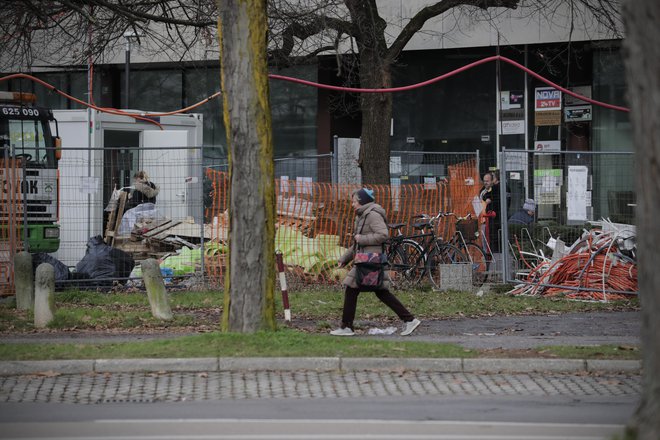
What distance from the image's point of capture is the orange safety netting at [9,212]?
16.2 metres

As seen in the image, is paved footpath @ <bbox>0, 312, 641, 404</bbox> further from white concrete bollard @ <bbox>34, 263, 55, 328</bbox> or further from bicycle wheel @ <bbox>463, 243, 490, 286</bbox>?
bicycle wheel @ <bbox>463, 243, 490, 286</bbox>

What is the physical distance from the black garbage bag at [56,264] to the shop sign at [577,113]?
14059mm

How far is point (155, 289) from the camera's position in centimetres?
1289

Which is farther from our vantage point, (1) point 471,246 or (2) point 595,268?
(1) point 471,246

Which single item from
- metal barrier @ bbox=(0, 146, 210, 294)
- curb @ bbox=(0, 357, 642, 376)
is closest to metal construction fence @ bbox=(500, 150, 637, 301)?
metal barrier @ bbox=(0, 146, 210, 294)

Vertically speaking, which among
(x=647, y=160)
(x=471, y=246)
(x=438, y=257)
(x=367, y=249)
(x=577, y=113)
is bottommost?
(x=438, y=257)

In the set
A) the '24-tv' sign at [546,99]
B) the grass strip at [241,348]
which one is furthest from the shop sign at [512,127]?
the grass strip at [241,348]

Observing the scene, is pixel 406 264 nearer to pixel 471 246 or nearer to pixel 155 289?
pixel 471 246

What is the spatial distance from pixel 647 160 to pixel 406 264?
39.1 feet

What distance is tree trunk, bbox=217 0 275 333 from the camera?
10.6 m

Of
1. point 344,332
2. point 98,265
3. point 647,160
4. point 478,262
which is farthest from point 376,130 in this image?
point 647,160

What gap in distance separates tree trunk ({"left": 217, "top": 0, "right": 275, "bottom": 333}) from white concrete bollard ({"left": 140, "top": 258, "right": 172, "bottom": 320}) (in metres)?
2.35

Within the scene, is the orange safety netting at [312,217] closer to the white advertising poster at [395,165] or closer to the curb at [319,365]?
the white advertising poster at [395,165]

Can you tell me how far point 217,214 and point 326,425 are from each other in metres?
9.93
